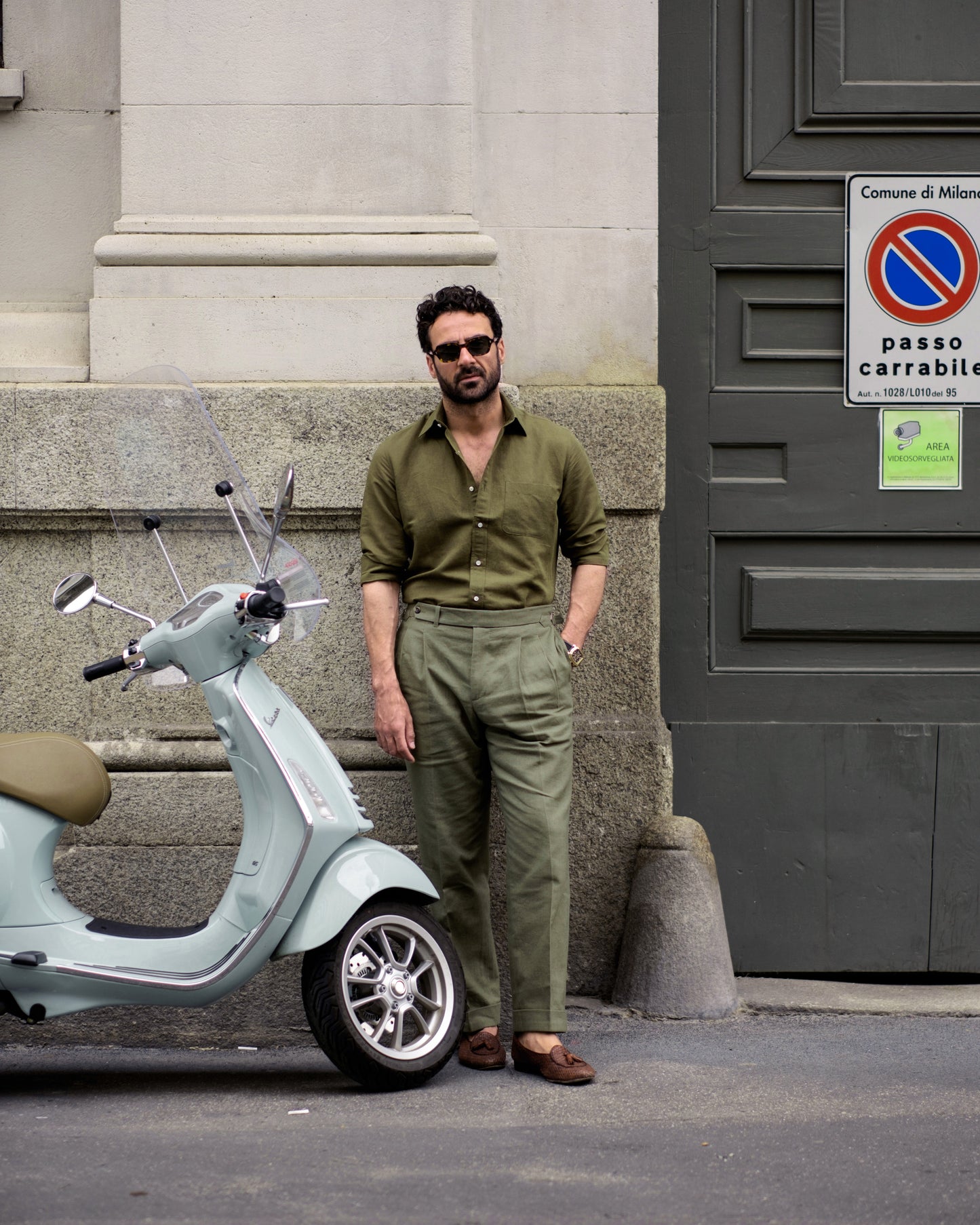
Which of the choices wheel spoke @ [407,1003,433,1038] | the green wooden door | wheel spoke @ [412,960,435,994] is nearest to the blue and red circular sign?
the green wooden door

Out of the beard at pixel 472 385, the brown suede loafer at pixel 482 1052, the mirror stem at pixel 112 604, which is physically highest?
the beard at pixel 472 385

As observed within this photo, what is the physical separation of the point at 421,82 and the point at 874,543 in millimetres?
2203

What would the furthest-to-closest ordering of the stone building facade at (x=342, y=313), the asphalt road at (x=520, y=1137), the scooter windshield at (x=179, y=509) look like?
the stone building facade at (x=342, y=313), the scooter windshield at (x=179, y=509), the asphalt road at (x=520, y=1137)

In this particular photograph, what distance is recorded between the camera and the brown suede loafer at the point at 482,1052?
4.14 meters

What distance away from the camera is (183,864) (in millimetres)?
4645

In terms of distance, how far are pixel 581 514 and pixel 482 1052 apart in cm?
156

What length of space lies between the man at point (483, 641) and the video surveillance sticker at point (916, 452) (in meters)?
1.38

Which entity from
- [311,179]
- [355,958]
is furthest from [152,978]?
[311,179]

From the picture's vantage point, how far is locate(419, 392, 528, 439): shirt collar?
4234 millimetres

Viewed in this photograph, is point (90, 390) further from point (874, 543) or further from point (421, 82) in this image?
point (874, 543)

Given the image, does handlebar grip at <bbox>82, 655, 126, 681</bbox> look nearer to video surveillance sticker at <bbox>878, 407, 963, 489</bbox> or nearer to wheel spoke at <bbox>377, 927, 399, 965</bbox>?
wheel spoke at <bbox>377, 927, 399, 965</bbox>

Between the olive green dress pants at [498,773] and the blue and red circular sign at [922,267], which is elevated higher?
the blue and red circular sign at [922,267]

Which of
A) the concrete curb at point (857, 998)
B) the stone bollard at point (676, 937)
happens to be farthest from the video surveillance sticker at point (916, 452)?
the concrete curb at point (857, 998)

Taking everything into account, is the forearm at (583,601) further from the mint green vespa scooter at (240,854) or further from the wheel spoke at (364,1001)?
the wheel spoke at (364,1001)
